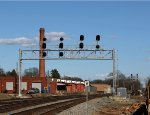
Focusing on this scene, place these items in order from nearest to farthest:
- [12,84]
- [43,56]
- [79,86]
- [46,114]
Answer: [46,114], [43,56], [12,84], [79,86]

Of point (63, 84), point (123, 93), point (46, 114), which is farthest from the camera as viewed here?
point (63, 84)

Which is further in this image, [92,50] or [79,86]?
[79,86]

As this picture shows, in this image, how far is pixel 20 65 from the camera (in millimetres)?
77062

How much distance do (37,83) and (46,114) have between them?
83926 millimetres

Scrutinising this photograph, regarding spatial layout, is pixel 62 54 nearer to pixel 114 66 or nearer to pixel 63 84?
pixel 114 66

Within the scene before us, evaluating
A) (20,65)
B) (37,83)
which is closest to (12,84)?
(37,83)

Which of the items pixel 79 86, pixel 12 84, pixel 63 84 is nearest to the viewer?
pixel 12 84

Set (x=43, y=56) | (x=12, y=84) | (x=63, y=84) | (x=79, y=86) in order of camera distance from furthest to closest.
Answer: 1. (x=79, y=86)
2. (x=63, y=84)
3. (x=12, y=84)
4. (x=43, y=56)

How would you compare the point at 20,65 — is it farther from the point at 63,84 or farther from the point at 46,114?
the point at 63,84

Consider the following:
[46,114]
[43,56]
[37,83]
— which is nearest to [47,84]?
[37,83]

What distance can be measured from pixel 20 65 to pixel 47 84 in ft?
134

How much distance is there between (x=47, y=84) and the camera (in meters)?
118

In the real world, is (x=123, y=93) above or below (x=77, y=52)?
below

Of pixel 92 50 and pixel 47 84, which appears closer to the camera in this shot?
pixel 92 50
